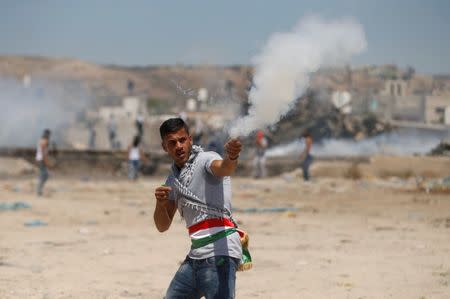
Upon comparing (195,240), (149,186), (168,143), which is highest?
(168,143)

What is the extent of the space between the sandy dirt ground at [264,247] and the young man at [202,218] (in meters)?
2.86

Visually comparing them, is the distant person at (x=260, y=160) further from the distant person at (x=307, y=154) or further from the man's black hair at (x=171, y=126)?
the man's black hair at (x=171, y=126)

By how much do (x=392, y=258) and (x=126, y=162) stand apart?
18653 mm

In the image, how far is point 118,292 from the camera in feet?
25.2

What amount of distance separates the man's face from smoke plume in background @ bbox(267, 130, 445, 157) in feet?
103

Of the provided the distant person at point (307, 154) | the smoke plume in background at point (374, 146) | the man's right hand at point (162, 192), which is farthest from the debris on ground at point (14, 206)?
the smoke plume in background at point (374, 146)

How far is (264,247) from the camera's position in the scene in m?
10.5

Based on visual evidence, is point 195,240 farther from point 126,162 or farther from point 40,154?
point 126,162

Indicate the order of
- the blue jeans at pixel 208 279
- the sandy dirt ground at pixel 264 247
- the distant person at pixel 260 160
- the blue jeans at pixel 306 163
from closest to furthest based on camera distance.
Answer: the blue jeans at pixel 208 279 → the sandy dirt ground at pixel 264 247 → the blue jeans at pixel 306 163 → the distant person at pixel 260 160

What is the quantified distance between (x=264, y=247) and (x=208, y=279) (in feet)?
19.5

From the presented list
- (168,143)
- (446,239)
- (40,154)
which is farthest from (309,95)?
(168,143)

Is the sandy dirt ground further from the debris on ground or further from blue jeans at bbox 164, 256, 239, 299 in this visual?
blue jeans at bbox 164, 256, 239, 299

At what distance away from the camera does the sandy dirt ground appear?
783 cm

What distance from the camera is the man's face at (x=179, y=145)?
467 cm
